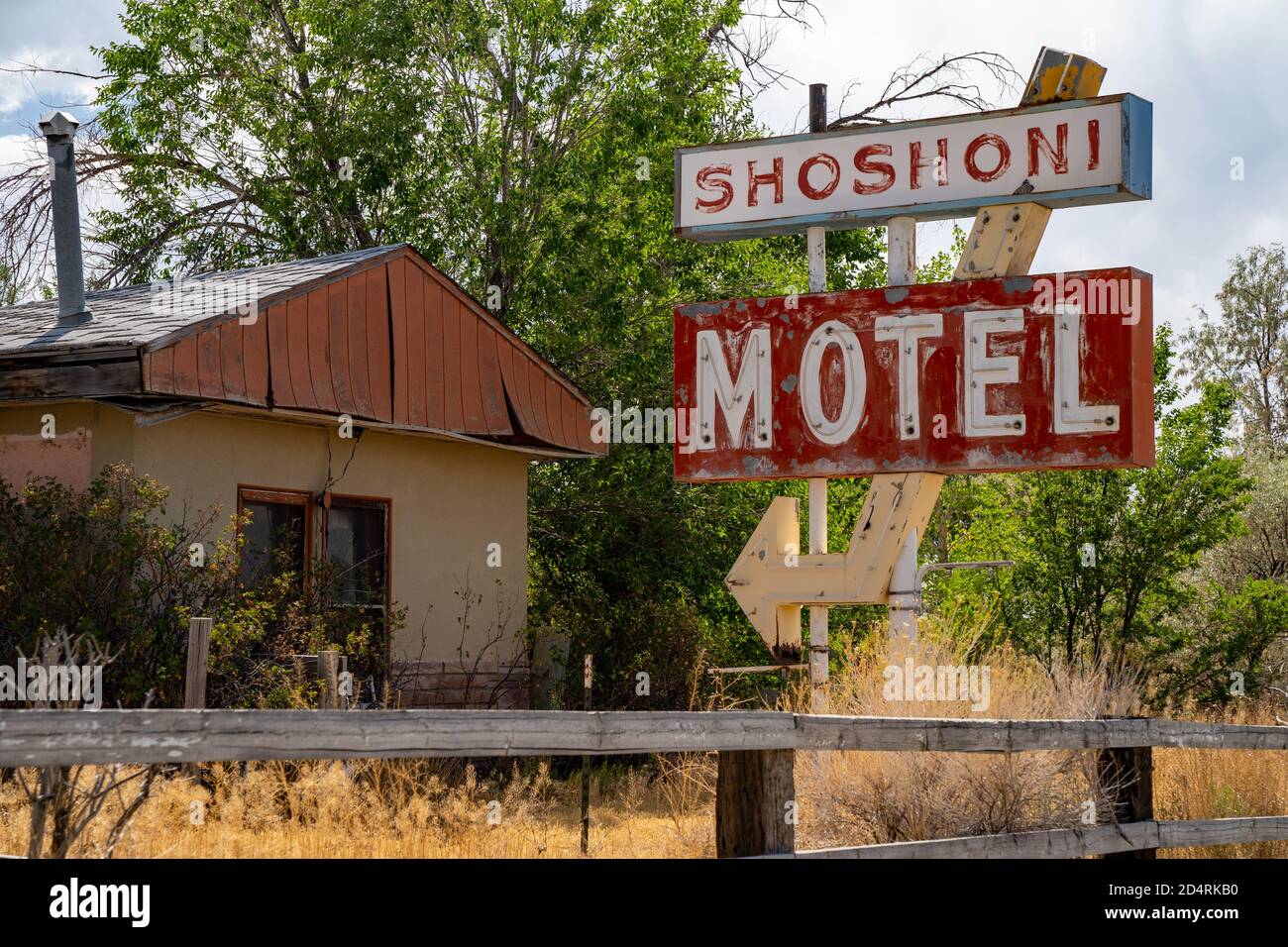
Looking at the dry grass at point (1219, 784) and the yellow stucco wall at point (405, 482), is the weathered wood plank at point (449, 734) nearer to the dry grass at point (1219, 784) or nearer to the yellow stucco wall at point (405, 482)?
the dry grass at point (1219, 784)

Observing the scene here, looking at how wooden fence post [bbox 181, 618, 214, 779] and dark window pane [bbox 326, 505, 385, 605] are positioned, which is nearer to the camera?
wooden fence post [bbox 181, 618, 214, 779]

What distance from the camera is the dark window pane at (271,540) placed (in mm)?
11586

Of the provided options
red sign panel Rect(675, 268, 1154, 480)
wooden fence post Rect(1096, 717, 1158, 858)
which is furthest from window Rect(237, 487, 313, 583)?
wooden fence post Rect(1096, 717, 1158, 858)

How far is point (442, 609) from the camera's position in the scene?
44.6 feet

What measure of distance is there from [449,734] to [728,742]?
1.11 meters

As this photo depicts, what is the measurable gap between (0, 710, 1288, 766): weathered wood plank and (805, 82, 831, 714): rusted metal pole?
4.05 meters

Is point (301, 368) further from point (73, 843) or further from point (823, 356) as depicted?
point (73, 843)

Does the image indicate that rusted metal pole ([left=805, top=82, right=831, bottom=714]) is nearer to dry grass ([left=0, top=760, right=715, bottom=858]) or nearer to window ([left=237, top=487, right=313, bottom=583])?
dry grass ([left=0, top=760, right=715, bottom=858])

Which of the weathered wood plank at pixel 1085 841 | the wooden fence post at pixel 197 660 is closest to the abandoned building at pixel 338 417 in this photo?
the wooden fence post at pixel 197 660

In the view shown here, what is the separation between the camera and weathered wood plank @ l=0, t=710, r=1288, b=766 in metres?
3.73

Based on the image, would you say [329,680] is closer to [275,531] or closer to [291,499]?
[275,531]

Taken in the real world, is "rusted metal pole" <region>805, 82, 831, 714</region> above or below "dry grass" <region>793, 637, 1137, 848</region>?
above

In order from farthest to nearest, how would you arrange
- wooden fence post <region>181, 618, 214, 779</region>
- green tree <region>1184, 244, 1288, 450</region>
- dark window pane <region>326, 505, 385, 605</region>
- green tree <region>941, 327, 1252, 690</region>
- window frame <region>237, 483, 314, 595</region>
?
1. green tree <region>1184, 244, 1288, 450</region>
2. green tree <region>941, 327, 1252, 690</region>
3. dark window pane <region>326, 505, 385, 605</region>
4. window frame <region>237, 483, 314, 595</region>
5. wooden fence post <region>181, 618, 214, 779</region>
